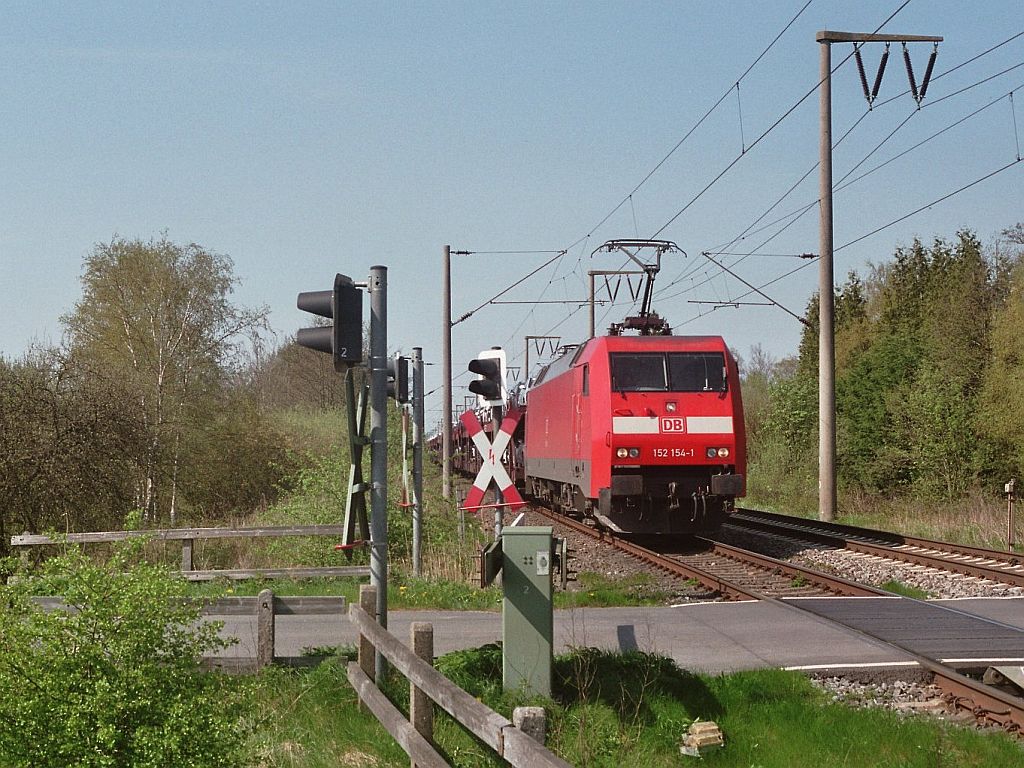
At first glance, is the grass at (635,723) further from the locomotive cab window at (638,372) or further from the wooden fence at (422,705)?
the locomotive cab window at (638,372)

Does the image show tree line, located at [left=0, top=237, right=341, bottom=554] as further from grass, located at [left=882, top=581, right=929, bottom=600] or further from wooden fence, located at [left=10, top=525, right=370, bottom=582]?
grass, located at [left=882, top=581, right=929, bottom=600]

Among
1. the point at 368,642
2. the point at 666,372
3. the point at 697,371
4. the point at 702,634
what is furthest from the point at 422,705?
the point at 697,371

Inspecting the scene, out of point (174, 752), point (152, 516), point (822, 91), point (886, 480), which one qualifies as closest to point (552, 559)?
point (174, 752)

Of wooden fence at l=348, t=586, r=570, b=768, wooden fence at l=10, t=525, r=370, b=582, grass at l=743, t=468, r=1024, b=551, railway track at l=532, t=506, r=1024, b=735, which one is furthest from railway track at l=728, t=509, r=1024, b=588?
wooden fence at l=348, t=586, r=570, b=768

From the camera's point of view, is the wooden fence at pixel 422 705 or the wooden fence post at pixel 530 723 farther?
the wooden fence post at pixel 530 723

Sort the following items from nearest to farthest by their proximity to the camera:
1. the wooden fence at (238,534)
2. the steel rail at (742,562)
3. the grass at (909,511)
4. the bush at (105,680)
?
the bush at (105,680) → the steel rail at (742,562) → the wooden fence at (238,534) → the grass at (909,511)

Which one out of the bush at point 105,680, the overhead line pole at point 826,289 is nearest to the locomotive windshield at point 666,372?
the overhead line pole at point 826,289

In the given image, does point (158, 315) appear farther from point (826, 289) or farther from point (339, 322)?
point (339, 322)

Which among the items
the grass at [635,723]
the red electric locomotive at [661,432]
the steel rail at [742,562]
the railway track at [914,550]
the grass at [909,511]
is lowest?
the grass at [635,723]

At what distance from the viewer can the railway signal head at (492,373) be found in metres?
10.5

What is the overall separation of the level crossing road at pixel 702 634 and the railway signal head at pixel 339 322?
3232 mm

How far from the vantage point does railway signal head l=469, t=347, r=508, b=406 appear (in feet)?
34.4

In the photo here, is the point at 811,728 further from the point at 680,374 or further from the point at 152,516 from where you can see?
the point at 152,516

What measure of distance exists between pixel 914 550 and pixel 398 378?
Result: 40.9 ft
